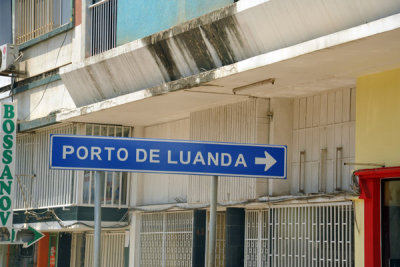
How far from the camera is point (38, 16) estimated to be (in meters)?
18.4

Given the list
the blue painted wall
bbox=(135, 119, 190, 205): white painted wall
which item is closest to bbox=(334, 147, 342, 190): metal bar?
the blue painted wall

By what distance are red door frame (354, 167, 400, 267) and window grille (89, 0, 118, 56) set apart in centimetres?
560

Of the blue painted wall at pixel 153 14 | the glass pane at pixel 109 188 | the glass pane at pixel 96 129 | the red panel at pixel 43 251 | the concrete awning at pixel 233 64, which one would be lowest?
the red panel at pixel 43 251

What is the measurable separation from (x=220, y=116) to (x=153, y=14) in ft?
6.71

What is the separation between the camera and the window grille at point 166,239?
14922 mm

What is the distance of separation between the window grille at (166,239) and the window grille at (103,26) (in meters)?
3.28

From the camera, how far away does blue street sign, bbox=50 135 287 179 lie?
313 inches

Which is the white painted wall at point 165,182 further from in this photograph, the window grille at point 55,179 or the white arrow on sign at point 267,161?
the white arrow on sign at point 267,161

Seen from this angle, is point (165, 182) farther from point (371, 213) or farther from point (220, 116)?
point (371, 213)

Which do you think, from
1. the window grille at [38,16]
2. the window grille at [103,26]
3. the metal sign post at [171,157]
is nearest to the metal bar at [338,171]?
the metal sign post at [171,157]

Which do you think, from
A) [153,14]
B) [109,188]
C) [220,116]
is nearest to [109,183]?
[109,188]

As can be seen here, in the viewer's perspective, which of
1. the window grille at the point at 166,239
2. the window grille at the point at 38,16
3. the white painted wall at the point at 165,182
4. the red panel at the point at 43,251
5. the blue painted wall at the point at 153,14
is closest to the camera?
the blue painted wall at the point at 153,14

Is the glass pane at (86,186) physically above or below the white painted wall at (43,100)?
below

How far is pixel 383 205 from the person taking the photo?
1075cm
